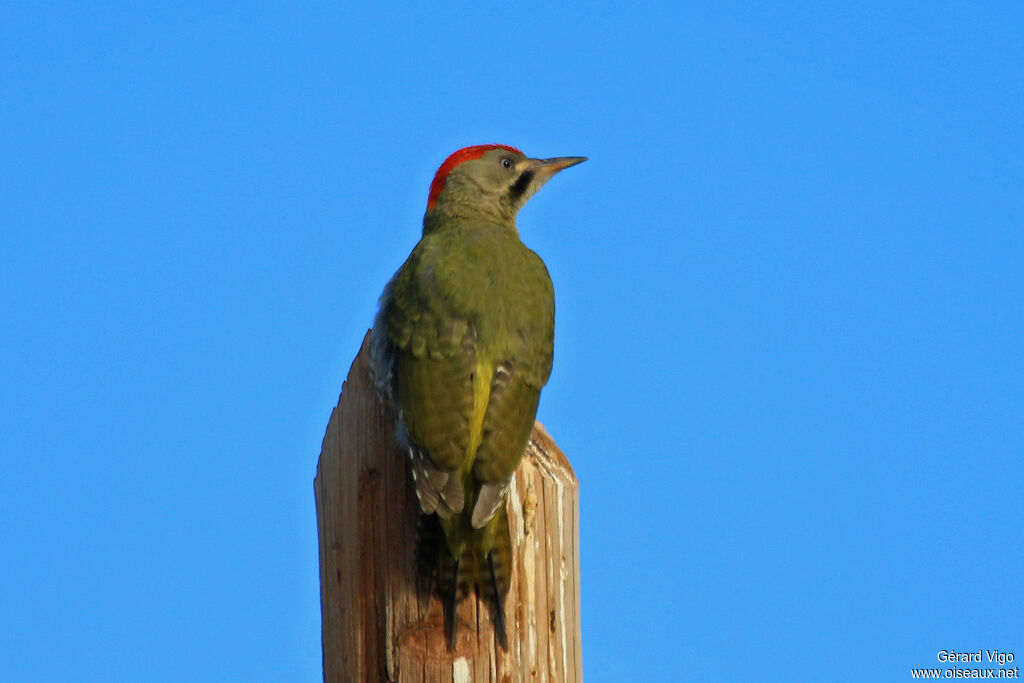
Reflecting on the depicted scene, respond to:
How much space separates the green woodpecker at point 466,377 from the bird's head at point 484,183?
405mm

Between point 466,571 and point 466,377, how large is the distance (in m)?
0.86

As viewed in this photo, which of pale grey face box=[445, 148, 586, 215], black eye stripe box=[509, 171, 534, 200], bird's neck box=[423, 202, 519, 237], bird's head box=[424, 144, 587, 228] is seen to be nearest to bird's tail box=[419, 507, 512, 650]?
bird's neck box=[423, 202, 519, 237]

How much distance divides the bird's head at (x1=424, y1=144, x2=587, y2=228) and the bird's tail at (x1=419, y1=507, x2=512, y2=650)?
8.00 feet

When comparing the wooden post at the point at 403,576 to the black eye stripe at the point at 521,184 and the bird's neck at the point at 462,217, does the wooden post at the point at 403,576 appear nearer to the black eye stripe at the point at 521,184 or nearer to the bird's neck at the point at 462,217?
the bird's neck at the point at 462,217

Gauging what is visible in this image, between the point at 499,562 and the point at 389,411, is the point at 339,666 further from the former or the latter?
the point at 389,411

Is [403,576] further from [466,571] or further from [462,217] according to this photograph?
[462,217]

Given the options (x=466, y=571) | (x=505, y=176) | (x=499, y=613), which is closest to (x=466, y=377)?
(x=466, y=571)

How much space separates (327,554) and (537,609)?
2.48 ft

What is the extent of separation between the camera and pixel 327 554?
356 cm

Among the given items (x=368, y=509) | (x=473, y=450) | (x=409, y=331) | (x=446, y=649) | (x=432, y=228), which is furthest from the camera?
(x=432, y=228)

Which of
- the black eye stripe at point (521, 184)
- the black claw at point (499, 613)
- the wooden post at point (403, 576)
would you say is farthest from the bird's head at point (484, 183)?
the black claw at point (499, 613)

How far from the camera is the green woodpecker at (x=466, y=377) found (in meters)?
3.49

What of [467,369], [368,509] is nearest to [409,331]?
[467,369]

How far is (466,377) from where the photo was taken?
399 centimetres
